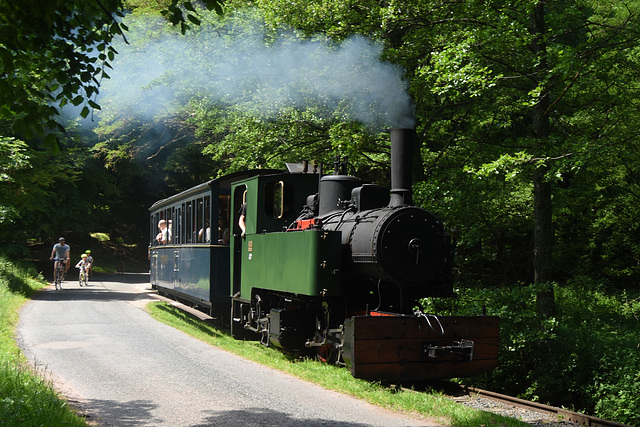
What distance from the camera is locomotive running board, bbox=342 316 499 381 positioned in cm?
701

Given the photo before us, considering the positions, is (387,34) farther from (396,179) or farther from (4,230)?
(4,230)

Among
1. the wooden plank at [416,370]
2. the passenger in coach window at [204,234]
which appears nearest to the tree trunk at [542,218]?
the wooden plank at [416,370]

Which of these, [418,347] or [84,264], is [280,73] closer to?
[418,347]

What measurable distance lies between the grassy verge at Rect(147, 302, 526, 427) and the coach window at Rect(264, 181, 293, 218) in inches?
87.4

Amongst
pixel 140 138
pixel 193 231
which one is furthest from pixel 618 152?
pixel 140 138

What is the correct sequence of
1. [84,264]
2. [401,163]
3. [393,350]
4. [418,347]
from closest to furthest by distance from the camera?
[393,350] → [418,347] → [401,163] → [84,264]

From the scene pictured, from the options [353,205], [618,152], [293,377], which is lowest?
[293,377]

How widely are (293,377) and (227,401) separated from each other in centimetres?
162

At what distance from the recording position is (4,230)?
78.8ft

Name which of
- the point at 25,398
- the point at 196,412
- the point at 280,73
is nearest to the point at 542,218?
the point at 280,73

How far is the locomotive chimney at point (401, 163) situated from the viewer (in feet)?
25.4

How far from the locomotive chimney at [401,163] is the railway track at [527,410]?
250 centimetres

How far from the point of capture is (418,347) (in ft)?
24.0

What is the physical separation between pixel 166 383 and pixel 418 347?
2.94 meters
